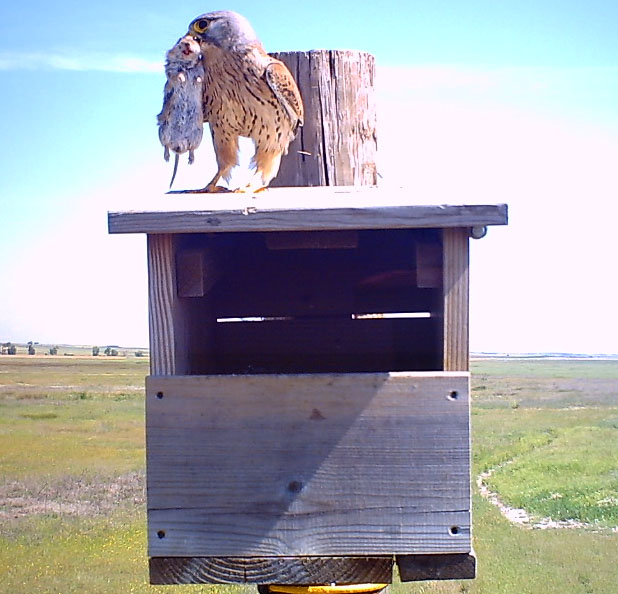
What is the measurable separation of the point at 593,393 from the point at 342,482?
3895 centimetres

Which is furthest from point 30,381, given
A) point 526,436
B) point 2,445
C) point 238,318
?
point 238,318

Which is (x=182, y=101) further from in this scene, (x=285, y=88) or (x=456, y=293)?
(x=456, y=293)

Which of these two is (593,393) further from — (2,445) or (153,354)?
(153,354)

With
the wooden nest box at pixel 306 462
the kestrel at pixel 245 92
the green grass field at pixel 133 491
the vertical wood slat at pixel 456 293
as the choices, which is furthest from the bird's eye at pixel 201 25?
the green grass field at pixel 133 491

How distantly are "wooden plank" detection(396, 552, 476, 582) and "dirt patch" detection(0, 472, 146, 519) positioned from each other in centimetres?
1347

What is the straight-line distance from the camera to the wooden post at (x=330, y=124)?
2.45 m

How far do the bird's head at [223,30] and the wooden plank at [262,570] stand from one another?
54.6 inches

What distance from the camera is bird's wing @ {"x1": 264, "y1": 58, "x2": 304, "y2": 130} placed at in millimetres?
2250

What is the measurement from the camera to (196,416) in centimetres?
183

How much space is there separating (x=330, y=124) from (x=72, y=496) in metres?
15.0

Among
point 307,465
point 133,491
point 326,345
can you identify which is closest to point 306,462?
point 307,465

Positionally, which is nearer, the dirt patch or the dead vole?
the dead vole

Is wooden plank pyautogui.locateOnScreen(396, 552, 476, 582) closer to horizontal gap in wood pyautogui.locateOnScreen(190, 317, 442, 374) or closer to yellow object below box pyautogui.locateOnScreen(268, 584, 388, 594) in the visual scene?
yellow object below box pyautogui.locateOnScreen(268, 584, 388, 594)

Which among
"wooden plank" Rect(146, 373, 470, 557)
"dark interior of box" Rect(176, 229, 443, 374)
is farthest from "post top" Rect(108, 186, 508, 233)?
"dark interior of box" Rect(176, 229, 443, 374)
